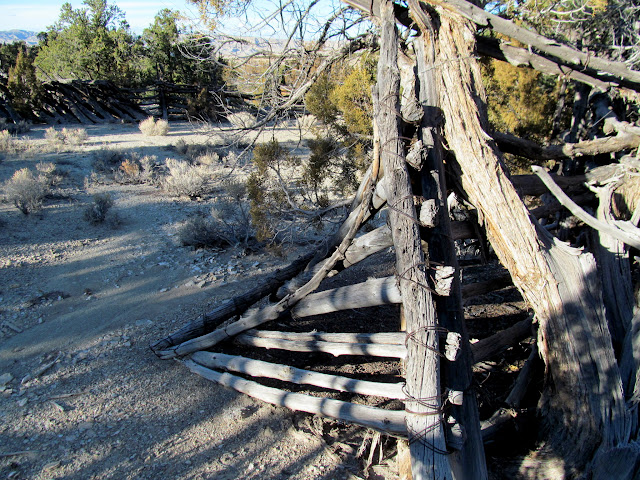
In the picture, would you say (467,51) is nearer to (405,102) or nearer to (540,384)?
(405,102)

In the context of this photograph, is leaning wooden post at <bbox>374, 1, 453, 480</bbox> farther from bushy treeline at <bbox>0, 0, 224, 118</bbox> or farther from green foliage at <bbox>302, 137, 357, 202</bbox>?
bushy treeline at <bbox>0, 0, 224, 118</bbox>

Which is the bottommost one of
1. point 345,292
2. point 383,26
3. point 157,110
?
point 345,292

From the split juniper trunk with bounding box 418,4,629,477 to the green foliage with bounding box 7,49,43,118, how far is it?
1656cm

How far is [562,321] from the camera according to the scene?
2873mm

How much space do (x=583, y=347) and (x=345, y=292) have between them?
63.4 inches

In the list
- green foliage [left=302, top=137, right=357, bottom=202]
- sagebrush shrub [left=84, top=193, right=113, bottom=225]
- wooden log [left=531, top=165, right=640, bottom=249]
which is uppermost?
green foliage [left=302, top=137, right=357, bottom=202]

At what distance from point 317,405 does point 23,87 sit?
16.6 metres

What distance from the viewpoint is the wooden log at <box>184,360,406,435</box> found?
281 cm

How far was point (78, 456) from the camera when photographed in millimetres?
3053

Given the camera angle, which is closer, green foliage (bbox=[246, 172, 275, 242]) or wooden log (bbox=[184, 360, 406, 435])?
wooden log (bbox=[184, 360, 406, 435])

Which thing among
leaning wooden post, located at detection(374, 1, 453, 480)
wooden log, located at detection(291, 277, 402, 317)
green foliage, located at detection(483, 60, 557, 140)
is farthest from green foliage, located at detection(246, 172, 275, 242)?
green foliage, located at detection(483, 60, 557, 140)

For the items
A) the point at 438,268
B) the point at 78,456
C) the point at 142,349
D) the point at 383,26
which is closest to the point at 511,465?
the point at 438,268

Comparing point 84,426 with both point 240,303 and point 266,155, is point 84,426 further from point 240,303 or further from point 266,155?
point 266,155

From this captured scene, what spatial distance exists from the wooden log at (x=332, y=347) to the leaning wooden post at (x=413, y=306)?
0.44m
